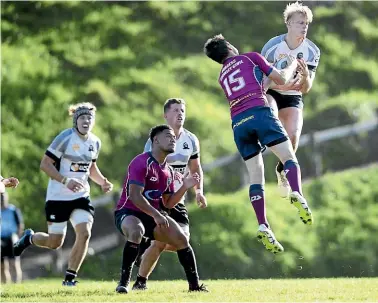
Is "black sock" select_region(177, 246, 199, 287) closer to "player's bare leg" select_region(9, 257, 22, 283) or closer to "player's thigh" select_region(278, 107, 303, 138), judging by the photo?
"player's thigh" select_region(278, 107, 303, 138)

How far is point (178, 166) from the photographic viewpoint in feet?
38.9

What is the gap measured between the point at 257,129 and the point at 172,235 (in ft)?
4.50

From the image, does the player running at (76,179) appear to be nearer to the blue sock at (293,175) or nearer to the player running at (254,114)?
the player running at (254,114)

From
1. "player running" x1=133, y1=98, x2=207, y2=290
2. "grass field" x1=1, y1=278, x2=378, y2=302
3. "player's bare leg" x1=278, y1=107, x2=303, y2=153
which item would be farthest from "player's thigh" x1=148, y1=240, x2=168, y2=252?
"player's bare leg" x1=278, y1=107, x2=303, y2=153

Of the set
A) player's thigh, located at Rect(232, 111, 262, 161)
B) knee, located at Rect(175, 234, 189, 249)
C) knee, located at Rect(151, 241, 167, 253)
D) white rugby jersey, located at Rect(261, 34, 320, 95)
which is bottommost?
knee, located at Rect(175, 234, 189, 249)

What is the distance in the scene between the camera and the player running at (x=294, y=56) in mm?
11344

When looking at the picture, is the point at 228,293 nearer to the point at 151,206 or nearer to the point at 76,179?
the point at 151,206

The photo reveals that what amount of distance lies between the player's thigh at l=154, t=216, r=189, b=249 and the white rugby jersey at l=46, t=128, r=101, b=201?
Result: 2082mm

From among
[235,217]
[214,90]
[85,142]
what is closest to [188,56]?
[214,90]

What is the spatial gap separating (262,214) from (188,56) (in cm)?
1361

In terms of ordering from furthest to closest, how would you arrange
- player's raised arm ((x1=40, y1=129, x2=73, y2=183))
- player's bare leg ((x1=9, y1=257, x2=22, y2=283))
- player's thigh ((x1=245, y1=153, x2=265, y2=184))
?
1. player's bare leg ((x1=9, y1=257, x2=22, y2=283))
2. player's raised arm ((x1=40, y1=129, x2=73, y2=183))
3. player's thigh ((x1=245, y1=153, x2=265, y2=184))

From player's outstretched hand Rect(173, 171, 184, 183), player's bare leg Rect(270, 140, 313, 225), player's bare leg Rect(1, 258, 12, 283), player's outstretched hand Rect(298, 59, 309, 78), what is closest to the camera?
player's bare leg Rect(270, 140, 313, 225)

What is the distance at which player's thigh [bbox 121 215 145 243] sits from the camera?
1048 cm

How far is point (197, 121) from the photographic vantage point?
22.8m
